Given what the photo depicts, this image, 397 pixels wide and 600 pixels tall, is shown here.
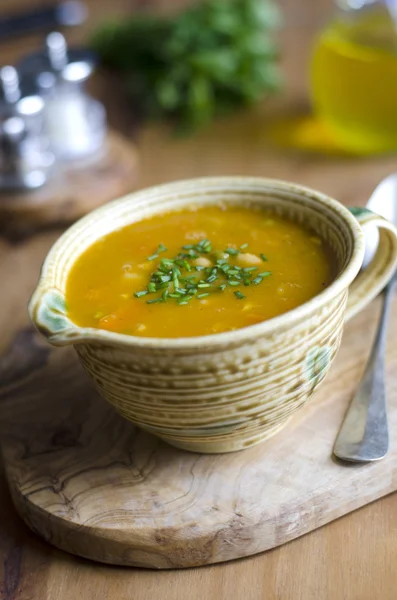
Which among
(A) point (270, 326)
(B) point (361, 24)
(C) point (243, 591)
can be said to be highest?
(A) point (270, 326)

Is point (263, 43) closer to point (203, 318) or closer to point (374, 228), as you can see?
point (374, 228)

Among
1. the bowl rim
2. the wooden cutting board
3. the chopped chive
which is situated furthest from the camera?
the chopped chive

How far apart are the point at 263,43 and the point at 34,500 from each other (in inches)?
78.4

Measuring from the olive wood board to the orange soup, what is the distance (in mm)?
758

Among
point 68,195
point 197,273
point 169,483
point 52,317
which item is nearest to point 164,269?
point 197,273

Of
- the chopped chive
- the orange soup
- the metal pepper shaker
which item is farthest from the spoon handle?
the metal pepper shaker

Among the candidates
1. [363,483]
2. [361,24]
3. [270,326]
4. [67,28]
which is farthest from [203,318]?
[67,28]

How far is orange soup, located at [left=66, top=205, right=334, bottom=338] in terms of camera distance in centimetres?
129

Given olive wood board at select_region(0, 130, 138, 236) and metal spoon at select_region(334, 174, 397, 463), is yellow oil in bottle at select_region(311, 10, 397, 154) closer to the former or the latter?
olive wood board at select_region(0, 130, 138, 236)

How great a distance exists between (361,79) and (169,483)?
1503 millimetres

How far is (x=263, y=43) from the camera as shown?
111 inches

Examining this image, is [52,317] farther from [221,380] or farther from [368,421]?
[368,421]

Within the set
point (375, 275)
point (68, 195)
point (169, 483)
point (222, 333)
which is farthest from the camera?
point (68, 195)

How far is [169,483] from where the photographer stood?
52.9 inches
